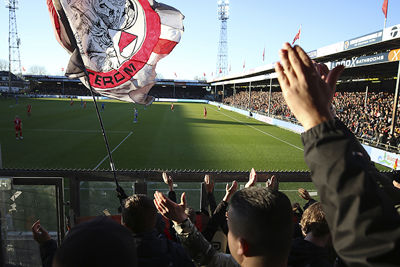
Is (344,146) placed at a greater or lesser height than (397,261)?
greater

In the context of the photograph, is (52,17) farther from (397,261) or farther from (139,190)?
→ (397,261)

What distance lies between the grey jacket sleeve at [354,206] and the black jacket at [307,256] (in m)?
1.26

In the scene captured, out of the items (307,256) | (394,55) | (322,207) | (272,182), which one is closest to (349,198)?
(322,207)

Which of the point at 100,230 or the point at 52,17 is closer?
the point at 100,230

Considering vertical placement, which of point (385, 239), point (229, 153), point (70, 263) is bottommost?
point (229, 153)

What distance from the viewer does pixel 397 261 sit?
938 mm

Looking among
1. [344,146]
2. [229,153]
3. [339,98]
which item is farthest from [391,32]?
[339,98]

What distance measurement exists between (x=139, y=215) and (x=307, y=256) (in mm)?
1386

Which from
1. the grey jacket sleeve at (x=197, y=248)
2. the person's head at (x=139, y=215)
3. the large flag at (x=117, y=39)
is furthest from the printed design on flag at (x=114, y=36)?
the grey jacket sleeve at (x=197, y=248)

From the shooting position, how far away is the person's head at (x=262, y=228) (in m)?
1.43

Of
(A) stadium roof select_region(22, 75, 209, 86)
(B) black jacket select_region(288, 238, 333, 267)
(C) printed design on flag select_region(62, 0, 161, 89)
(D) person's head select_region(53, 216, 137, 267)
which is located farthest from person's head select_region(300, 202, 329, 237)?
(A) stadium roof select_region(22, 75, 209, 86)

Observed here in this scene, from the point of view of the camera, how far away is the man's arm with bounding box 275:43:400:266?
3.04 ft

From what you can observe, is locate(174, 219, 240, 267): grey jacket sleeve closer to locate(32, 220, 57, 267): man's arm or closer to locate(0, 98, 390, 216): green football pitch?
locate(32, 220, 57, 267): man's arm

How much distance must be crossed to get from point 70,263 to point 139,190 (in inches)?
149
